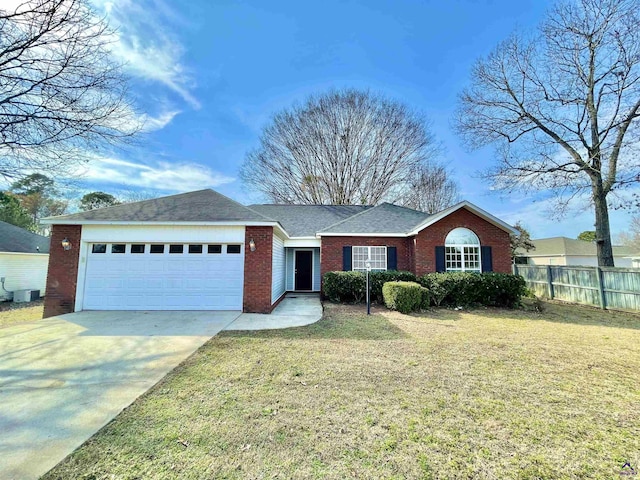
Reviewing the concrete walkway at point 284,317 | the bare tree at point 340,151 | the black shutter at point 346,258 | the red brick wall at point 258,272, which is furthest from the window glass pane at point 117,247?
the bare tree at point 340,151

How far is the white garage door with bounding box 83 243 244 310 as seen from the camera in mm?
9266

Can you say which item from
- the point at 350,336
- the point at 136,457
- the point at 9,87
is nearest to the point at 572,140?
the point at 350,336

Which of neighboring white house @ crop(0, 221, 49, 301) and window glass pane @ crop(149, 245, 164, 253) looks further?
neighboring white house @ crop(0, 221, 49, 301)

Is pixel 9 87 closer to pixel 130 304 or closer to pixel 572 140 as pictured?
pixel 130 304

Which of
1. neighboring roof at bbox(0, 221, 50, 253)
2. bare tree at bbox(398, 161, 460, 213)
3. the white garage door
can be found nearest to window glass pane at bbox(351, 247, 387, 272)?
the white garage door

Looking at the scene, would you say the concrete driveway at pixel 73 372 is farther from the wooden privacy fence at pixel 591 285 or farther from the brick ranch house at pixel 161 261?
the wooden privacy fence at pixel 591 285

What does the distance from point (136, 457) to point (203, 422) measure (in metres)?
0.67

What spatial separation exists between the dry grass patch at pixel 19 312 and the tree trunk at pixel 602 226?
22.3m

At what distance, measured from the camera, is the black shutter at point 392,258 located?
42.8 ft

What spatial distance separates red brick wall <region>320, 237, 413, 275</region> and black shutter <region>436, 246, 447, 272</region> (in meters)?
1.15

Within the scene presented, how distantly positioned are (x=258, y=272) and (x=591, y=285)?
13.3 metres

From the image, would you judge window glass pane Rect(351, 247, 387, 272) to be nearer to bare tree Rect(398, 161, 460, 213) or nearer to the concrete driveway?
the concrete driveway

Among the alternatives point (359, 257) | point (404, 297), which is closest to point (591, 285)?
point (404, 297)

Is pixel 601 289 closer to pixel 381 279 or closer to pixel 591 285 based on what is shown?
pixel 591 285
